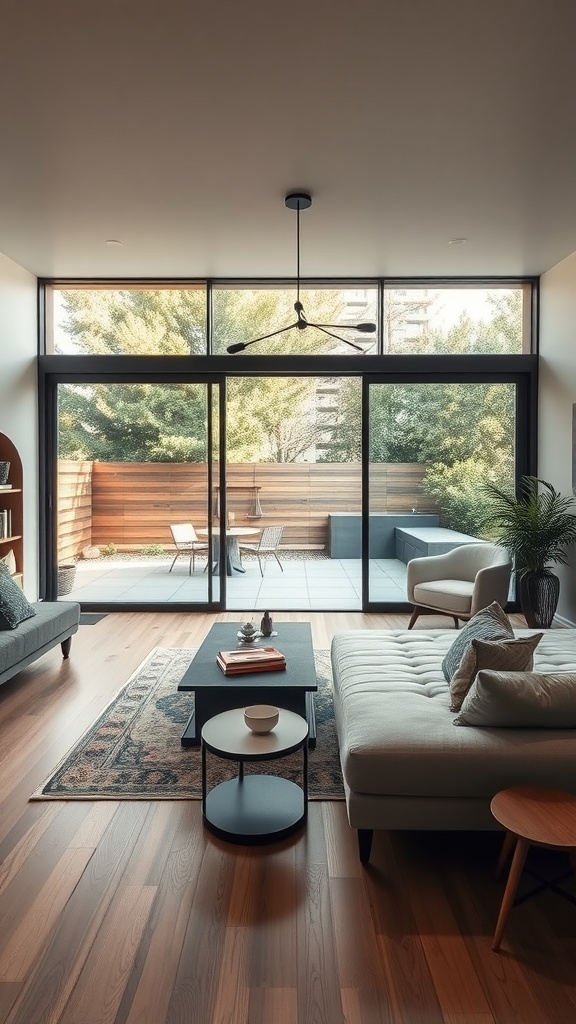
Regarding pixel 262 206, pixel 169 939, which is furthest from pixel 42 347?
pixel 169 939

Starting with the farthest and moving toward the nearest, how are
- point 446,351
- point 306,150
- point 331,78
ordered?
point 446,351 → point 306,150 → point 331,78

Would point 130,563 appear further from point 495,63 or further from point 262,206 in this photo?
point 495,63

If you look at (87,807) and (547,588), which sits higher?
(547,588)

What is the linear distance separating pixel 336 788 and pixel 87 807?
41.2 inches

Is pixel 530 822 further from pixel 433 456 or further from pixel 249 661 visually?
pixel 433 456

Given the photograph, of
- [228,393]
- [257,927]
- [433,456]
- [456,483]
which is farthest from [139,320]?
[257,927]

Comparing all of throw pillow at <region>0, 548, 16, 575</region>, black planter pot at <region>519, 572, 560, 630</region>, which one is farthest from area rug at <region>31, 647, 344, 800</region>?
black planter pot at <region>519, 572, 560, 630</region>

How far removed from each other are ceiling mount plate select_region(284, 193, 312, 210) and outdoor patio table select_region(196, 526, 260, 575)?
306 centimetres

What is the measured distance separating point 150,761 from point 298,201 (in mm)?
3431

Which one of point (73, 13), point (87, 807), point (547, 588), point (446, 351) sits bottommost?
point (87, 807)

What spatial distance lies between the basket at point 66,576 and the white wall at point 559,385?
4526 mm

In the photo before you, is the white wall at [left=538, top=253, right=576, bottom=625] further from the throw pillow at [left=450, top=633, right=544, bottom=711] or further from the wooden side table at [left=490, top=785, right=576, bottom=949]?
the wooden side table at [left=490, top=785, right=576, bottom=949]

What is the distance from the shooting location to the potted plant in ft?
17.0

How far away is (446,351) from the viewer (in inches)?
236
